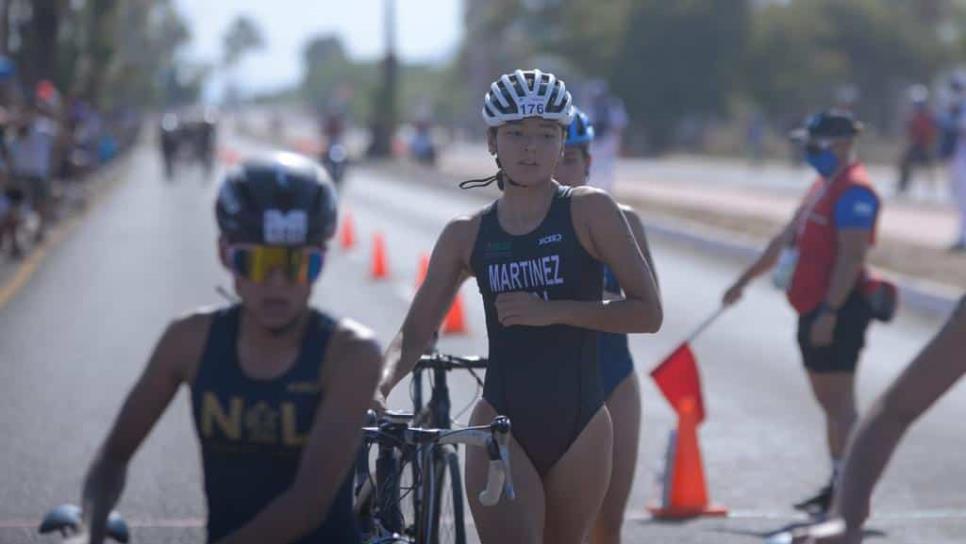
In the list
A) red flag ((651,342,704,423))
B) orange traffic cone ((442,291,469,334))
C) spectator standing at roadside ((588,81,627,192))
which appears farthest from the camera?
spectator standing at roadside ((588,81,627,192))

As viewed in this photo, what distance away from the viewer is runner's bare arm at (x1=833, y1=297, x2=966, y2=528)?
324 centimetres

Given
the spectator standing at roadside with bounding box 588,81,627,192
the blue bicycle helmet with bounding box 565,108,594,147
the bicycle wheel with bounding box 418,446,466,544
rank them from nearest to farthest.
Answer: the bicycle wheel with bounding box 418,446,466,544
the blue bicycle helmet with bounding box 565,108,594,147
the spectator standing at roadside with bounding box 588,81,627,192

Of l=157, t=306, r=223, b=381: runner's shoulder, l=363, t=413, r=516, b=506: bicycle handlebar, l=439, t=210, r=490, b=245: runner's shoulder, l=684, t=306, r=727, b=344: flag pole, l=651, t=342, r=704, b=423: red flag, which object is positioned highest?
l=439, t=210, r=490, b=245: runner's shoulder

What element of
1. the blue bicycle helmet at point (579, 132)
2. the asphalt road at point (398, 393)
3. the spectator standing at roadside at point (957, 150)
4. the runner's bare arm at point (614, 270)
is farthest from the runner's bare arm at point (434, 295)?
the spectator standing at roadside at point (957, 150)

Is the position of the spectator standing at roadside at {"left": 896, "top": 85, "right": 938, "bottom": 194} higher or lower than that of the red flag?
higher

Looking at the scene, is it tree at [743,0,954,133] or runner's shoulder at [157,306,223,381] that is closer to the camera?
runner's shoulder at [157,306,223,381]

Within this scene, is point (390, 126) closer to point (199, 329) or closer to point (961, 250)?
point (961, 250)

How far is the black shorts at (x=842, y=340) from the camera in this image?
8.53m

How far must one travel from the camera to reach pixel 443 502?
6105 millimetres

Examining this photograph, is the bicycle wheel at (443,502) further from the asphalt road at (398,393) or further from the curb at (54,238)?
the curb at (54,238)

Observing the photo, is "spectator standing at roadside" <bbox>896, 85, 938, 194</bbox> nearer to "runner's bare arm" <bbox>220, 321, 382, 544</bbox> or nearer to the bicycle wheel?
the bicycle wheel

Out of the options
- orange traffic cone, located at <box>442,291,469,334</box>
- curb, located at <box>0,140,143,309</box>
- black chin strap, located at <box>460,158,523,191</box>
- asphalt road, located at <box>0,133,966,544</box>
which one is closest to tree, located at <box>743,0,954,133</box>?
curb, located at <box>0,140,143,309</box>

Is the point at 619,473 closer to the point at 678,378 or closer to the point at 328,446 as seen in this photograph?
the point at 328,446

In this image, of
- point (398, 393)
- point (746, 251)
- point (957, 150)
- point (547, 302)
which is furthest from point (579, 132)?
point (746, 251)
